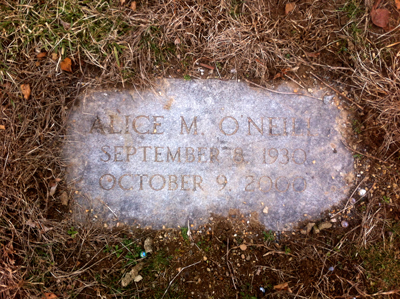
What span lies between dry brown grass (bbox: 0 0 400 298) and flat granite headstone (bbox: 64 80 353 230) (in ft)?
0.54

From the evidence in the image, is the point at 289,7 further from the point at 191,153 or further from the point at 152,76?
the point at 191,153

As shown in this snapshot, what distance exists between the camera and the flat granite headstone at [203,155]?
2109 millimetres

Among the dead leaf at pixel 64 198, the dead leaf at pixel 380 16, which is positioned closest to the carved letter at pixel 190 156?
the dead leaf at pixel 64 198

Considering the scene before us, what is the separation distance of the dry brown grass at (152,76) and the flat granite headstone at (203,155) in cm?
16

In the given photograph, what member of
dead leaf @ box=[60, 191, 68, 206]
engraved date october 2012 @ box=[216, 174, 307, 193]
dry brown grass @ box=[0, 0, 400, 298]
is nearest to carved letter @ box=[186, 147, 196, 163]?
engraved date october 2012 @ box=[216, 174, 307, 193]

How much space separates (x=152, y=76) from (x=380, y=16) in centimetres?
215

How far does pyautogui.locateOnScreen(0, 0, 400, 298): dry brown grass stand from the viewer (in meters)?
2.03

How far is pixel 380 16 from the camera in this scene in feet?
7.09

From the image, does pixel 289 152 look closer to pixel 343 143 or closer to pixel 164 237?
pixel 343 143

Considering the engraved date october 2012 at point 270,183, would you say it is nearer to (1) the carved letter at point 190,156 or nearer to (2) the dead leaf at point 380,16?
(1) the carved letter at point 190,156

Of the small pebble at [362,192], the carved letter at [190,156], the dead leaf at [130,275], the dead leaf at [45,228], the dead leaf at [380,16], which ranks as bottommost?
the dead leaf at [130,275]

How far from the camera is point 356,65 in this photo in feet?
7.07

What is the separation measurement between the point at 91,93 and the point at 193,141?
1.02 meters

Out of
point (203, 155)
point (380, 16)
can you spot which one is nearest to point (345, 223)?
point (203, 155)
